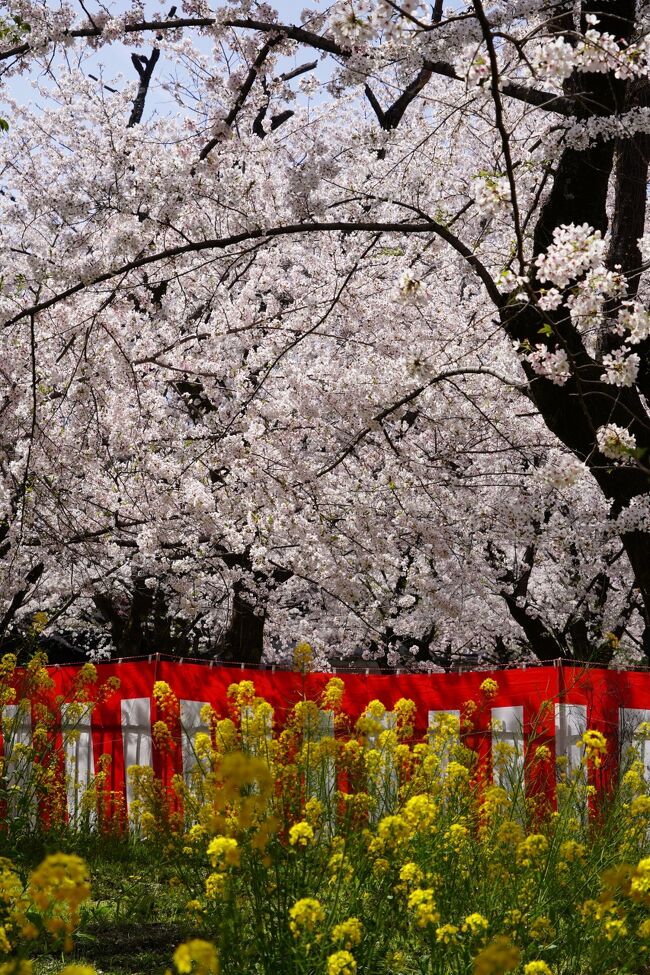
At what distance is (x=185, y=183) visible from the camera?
575 cm

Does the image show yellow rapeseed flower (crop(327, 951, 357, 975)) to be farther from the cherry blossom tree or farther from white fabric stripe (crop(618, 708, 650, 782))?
white fabric stripe (crop(618, 708, 650, 782))

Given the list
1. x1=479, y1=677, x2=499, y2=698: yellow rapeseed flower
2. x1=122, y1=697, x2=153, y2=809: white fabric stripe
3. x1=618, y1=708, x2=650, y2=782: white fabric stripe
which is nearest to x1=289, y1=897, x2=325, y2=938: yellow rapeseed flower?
x1=479, y1=677, x2=499, y2=698: yellow rapeseed flower

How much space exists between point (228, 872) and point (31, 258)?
6.50 meters

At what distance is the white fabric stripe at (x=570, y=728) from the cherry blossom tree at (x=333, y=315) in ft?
2.28

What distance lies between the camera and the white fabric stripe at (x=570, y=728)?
6.09m

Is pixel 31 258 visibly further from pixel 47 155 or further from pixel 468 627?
pixel 468 627

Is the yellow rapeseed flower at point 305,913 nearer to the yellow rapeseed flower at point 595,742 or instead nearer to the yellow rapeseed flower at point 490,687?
the yellow rapeseed flower at point 595,742

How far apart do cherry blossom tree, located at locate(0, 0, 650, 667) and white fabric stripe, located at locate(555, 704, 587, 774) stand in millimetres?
696

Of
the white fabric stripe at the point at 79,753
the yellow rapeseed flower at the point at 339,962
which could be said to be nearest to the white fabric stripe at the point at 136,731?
the white fabric stripe at the point at 79,753

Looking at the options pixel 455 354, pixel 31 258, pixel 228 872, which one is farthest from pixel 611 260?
pixel 31 258

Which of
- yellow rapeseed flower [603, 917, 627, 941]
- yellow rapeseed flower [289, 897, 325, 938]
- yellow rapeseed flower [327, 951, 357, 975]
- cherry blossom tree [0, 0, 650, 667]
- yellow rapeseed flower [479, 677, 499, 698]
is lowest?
yellow rapeseed flower [603, 917, 627, 941]

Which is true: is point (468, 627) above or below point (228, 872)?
above

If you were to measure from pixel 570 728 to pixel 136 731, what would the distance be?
9.96 feet

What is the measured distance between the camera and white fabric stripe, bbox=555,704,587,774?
6086 mm
